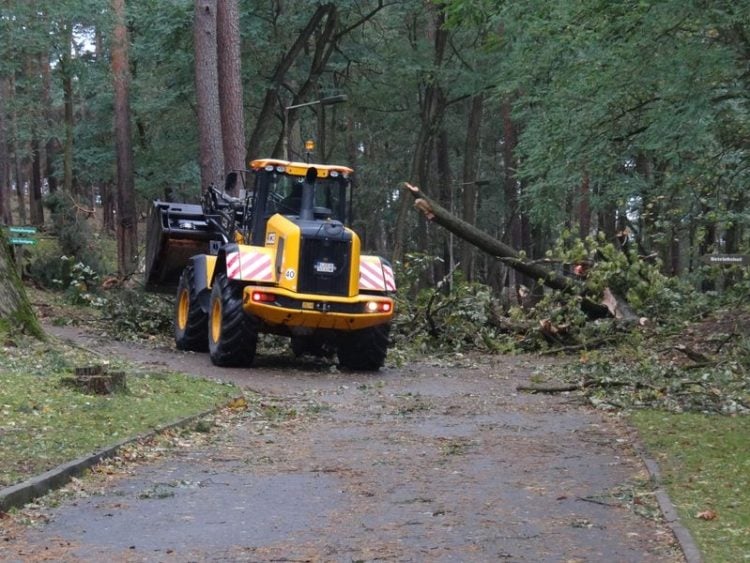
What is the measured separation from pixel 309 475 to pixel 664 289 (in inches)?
558

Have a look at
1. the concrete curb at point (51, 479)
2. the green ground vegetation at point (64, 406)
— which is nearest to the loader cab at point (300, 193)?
the green ground vegetation at point (64, 406)

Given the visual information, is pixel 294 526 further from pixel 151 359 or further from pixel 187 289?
pixel 187 289

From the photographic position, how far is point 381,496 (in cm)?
841

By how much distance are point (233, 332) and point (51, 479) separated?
30.9 ft

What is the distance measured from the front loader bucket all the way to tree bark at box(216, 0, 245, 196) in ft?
16.8

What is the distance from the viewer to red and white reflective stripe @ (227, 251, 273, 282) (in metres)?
17.5

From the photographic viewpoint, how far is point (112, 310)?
73.4ft

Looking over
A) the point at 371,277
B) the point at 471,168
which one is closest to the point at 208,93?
the point at 371,277

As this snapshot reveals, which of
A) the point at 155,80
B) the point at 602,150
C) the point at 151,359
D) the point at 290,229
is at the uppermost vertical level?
the point at 155,80

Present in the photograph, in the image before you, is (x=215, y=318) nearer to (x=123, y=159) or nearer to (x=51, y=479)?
(x=51, y=479)

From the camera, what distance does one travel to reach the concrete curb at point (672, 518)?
6396 mm

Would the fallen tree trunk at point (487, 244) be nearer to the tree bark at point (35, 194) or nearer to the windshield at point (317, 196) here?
A: the windshield at point (317, 196)

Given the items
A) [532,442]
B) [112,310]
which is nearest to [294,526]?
[532,442]

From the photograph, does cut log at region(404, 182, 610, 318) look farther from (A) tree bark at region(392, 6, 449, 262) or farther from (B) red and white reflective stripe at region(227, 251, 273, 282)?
(A) tree bark at region(392, 6, 449, 262)
